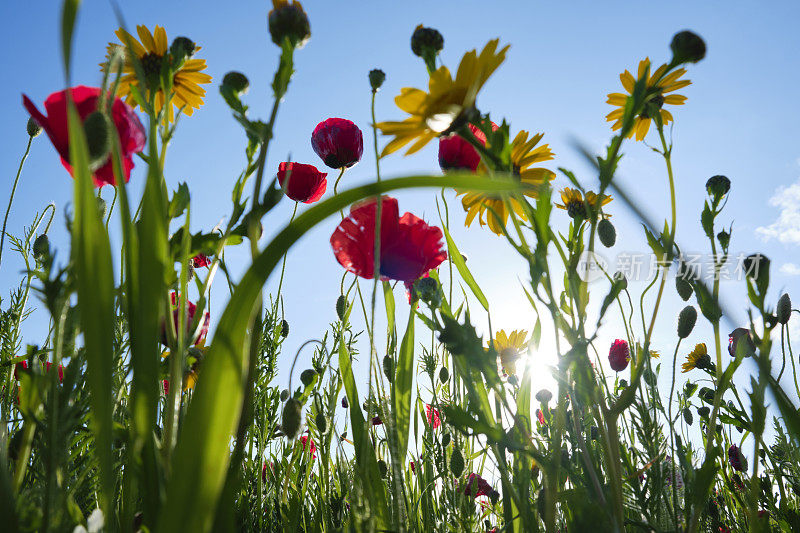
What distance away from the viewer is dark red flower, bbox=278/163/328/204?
49.0 inches

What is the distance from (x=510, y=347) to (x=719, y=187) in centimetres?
89

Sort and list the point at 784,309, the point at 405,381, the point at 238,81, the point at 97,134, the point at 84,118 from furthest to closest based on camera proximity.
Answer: the point at 784,309, the point at 405,381, the point at 238,81, the point at 84,118, the point at 97,134

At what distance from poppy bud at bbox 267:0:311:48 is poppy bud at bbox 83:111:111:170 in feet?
0.80

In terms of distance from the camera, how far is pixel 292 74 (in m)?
0.59

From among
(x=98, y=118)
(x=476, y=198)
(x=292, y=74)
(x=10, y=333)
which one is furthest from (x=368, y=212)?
(x=10, y=333)

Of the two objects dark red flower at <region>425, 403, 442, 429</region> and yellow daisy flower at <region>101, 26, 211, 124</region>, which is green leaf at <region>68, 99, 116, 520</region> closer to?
yellow daisy flower at <region>101, 26, 211, 124</region>

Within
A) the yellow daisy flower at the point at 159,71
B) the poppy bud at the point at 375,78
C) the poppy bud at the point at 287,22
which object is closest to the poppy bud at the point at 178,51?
the yellow daisy flower at the point at 159,71

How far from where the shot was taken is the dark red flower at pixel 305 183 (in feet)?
4.08

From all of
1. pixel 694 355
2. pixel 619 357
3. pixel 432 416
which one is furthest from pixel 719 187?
pixel 694 355

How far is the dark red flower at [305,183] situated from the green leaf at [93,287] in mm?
870

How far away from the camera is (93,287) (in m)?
0.35

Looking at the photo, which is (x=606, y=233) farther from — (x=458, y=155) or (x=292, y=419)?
(x=292, y=419)

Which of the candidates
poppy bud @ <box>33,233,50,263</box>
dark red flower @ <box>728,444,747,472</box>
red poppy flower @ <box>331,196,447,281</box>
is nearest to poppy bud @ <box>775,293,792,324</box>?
dark red flower @ <box>728,444,747,472</box>

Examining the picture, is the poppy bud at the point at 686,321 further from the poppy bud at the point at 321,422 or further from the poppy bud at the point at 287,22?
the poppy bud at the point at 287,22
